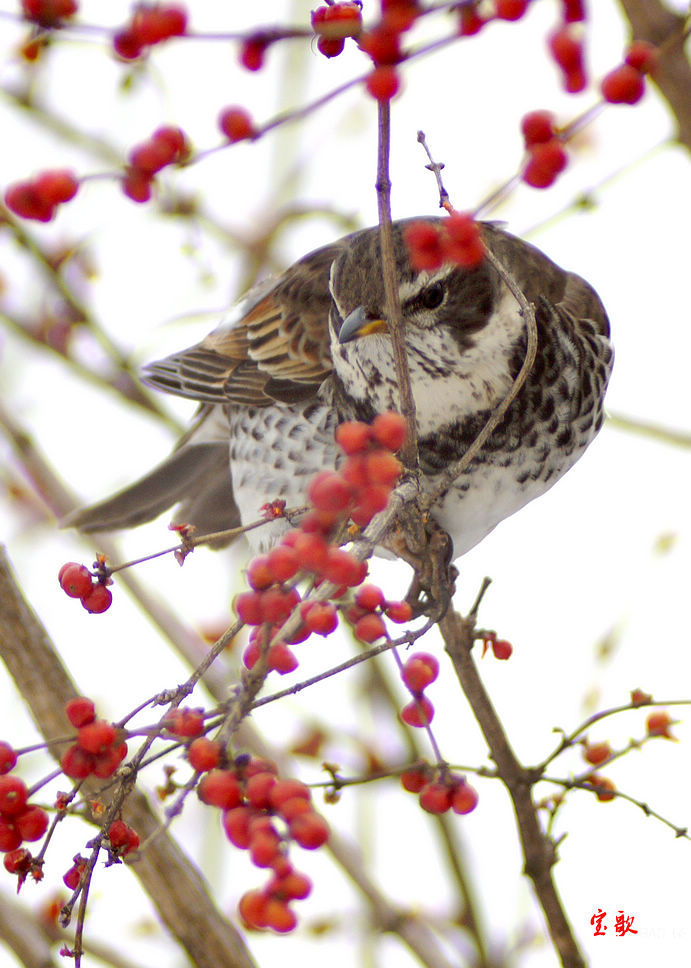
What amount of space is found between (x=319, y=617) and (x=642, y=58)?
2.26 ft

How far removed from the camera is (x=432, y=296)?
1731 millimetres

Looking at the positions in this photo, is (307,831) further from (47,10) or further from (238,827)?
(47,10)

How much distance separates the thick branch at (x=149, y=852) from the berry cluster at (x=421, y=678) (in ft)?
1.16

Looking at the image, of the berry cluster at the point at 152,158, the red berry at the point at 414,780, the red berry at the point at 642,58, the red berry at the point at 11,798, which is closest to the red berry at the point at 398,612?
the red berry at the point at 414,780

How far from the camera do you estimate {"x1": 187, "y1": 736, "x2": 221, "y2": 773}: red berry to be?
863 millimetres

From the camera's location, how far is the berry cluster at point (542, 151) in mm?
1087

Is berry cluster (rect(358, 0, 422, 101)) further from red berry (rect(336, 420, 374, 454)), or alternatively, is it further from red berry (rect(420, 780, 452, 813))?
red berry (rect(420, 780, 452, 813))

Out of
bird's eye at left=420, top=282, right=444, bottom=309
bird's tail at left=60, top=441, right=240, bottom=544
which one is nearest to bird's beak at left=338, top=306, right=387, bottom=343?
bird's eye at left=420, top=282, right=444, bottom=309

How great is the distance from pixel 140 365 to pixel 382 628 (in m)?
1.60

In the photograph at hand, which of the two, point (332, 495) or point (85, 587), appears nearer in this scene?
point (332, 495)

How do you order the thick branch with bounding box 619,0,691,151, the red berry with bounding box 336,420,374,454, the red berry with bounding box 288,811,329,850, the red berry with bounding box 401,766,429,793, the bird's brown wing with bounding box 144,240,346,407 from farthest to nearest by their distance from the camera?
1. the bird's brown wing with bounding box 144,240,346,407
2. the red berry with bounding box 401,766,429,793
3. the thick branch with bounding box 619,0,691,151
4. the red berry with bounding box 336,420,374,454
5. the red berry with bounding box 288,811,329,850

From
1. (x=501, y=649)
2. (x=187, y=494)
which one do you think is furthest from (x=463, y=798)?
(x=187, y=494)

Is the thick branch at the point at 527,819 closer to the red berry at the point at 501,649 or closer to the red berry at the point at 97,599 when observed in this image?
the red berry at the point at 501,649

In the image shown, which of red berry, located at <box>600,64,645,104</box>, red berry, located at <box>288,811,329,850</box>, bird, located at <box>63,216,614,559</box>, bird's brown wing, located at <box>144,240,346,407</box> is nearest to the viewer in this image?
red berry, located at <box>288,811,329,850</box>
